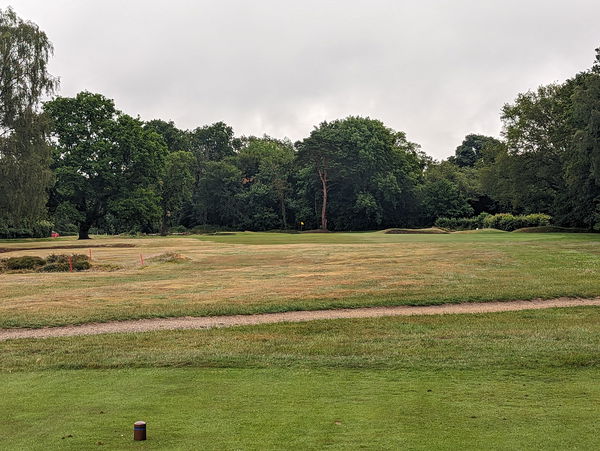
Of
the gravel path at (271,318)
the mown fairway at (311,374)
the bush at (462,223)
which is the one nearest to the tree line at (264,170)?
the bush at (462,223)

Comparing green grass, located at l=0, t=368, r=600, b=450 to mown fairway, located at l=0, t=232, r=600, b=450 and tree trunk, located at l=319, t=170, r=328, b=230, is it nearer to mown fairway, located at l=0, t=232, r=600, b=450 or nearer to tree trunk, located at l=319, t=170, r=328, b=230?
mown fairway, located at l=0, t=232, r=600, b=450

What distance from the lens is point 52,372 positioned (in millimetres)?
9281

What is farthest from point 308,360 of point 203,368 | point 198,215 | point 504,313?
point 198,215

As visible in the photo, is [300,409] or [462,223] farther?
[462,223]

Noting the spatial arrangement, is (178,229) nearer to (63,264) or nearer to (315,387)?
(63,264)

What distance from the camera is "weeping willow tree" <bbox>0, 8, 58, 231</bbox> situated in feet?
141

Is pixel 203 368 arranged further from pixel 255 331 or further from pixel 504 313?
pixel 504 313

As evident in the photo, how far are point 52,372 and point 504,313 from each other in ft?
35.2

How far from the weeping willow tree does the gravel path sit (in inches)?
1298

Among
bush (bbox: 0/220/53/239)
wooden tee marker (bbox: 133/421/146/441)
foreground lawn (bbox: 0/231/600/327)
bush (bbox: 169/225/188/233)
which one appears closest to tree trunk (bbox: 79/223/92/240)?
bush (bbox: 0/220/53/239)

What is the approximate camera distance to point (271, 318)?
583 inches

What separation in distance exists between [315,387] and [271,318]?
710 cm

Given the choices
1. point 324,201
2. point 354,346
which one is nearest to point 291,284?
point 354,346

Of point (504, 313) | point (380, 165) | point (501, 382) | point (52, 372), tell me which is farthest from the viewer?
point (380, 165)
